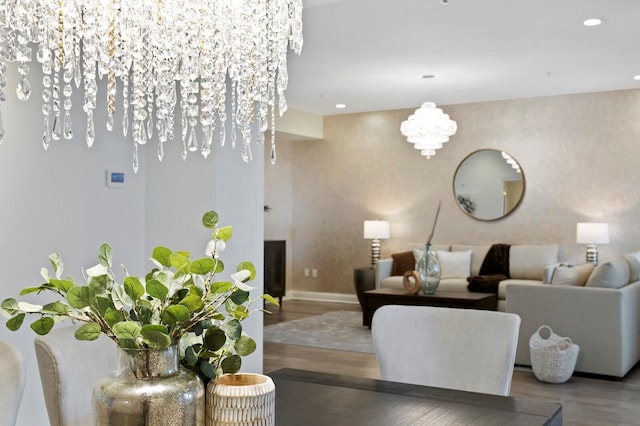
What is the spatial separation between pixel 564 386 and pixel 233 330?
180 inches

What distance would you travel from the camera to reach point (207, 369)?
4.39 ft

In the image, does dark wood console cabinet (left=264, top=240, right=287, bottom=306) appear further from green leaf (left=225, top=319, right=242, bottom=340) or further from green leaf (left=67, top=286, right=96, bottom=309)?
green leaf (left=67, top=286, right=96, bottom=309)

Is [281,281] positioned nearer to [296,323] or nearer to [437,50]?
[296,323]

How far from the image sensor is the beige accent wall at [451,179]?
8188mm

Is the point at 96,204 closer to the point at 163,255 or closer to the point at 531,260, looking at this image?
the point at 163,255

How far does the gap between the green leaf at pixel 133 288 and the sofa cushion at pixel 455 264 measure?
761 centimetres

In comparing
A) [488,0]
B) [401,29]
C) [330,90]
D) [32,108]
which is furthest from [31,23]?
[330,90]

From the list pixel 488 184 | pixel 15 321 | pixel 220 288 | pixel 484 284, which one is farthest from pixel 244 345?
pixel 488 184

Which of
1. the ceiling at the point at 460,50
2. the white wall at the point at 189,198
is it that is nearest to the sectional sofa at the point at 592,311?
the ceiling at the point at 460,50

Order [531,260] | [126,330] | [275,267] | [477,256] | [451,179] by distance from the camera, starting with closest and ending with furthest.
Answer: [126,330] < [531,260] < [477,256] < [451,179] < [275,267]

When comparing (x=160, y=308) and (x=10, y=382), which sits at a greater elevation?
(x=160, y=308)

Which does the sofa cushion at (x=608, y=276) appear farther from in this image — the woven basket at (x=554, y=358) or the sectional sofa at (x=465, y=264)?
the sectional sofa at (x=465, y=264)

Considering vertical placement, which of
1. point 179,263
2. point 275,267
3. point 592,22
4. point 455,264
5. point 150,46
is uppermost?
point 592,22

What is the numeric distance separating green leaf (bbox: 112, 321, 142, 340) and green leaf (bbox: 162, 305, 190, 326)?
6 centimetres
